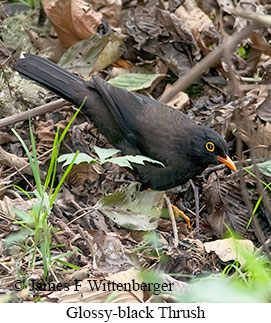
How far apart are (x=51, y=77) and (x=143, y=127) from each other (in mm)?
1017

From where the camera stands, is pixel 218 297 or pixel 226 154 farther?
pixel 226 154

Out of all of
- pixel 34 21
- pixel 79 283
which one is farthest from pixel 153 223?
pixel 34 21

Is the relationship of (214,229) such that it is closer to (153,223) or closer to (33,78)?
(153,223)

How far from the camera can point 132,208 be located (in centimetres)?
521

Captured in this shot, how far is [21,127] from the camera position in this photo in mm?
6195

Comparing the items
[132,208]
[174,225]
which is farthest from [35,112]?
[174,225]

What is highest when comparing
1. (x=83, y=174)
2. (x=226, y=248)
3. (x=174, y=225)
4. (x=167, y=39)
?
(x=167, y=39)

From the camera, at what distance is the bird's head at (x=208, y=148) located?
546 cm

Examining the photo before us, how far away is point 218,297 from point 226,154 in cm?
319

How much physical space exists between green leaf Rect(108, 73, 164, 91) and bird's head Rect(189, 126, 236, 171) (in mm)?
1145

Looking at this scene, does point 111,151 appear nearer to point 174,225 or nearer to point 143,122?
point 174,225

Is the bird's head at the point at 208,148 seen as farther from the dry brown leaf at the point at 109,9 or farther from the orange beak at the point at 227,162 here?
the dry brown leaf at the point at 109,9

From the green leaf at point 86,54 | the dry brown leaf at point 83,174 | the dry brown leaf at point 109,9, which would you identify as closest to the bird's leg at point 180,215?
the dry brown leaf at point 83,174

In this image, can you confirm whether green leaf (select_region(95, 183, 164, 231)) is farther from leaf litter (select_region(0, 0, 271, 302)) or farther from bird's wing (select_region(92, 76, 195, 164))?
bird's wing (select_region(92, 76, 195, 164))
